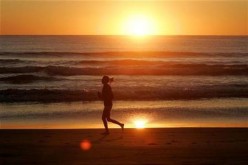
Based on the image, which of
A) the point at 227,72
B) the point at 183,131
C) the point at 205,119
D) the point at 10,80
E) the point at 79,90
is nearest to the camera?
the point at 183,131

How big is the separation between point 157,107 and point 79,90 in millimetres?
8869

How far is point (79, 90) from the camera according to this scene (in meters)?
29.4

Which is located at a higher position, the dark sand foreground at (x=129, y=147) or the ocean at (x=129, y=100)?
the ocean at (x=129, y=100)

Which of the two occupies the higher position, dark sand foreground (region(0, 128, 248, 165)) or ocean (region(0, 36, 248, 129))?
ocean (region(0, 36, 248, 129))

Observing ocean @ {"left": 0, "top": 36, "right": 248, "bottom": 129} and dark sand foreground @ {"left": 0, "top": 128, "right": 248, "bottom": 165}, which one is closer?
dark sand foreground @ {"left": 0, "top": 128, "right": 248, "bottom": 165}

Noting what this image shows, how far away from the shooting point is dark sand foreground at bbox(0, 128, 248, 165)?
980 cm

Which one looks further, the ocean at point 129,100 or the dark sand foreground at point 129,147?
the ocean at point 129,100

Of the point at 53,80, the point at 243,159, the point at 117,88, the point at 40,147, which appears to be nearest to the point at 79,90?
the point at 117,88

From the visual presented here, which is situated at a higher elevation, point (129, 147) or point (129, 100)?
point (129, 100)

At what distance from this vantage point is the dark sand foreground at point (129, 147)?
386 inches

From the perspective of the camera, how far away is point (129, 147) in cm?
1118

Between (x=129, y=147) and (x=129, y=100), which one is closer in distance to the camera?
(x=129, y=147)

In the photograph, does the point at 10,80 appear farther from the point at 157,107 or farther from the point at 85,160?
the point at 85,160

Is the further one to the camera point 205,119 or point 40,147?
point 205,119
